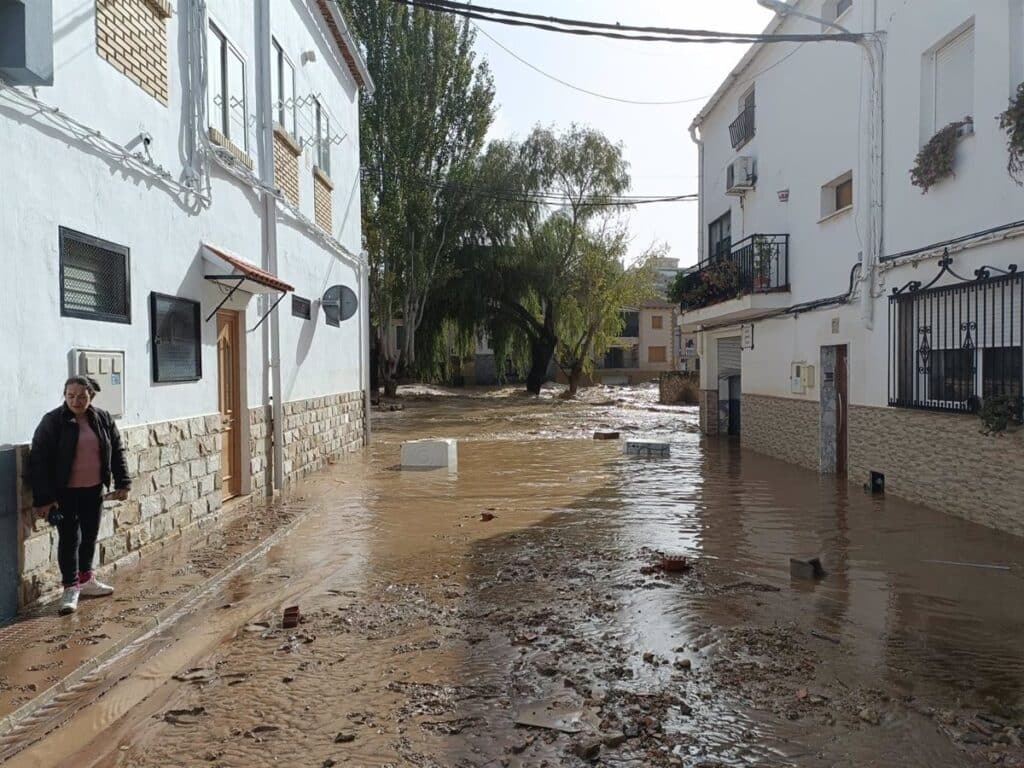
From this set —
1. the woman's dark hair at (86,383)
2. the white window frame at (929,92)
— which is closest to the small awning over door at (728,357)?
the white window frame at (929,92)

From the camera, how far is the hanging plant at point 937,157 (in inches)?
357

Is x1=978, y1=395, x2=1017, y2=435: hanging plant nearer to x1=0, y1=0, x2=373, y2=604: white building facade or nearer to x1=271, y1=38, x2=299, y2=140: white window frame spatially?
x1=0, y1=0, x2=373, y2=604: white building facade

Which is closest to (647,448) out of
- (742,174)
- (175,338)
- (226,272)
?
(742,174)

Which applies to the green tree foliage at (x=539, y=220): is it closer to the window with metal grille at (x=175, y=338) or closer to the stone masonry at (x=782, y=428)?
the stone masonry at (x=782, y=428)

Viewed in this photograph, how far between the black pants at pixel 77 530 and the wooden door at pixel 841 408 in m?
10.7

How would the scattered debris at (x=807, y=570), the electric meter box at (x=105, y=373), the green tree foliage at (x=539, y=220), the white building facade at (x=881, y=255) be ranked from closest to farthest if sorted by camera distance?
the electric meter box at (x=105, y=373)
the scattered debris at (x=807, y=570)
the white building facade at (x=881, y=255)
the green tree foliage at (x=539, y=220)

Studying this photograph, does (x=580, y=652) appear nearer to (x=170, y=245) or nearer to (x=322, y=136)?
(x=170, y=245)

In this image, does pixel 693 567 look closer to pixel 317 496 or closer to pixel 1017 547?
pixel 1017 547

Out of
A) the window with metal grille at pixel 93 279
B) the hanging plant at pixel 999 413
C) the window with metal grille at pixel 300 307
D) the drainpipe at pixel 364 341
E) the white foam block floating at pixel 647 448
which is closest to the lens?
the window with metal grille at pixel 93 279

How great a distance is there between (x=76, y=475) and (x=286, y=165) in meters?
6.91

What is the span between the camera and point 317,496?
35.7 ft

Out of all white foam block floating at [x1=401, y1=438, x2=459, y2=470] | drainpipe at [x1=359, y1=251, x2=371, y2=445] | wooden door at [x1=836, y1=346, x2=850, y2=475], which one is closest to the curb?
white foam block floating at [x1=401, y1=438, x2=459, y2=470]

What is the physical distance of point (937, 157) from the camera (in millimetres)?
9219

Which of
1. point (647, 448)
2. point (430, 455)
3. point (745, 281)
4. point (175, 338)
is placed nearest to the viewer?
point (175, 338)
